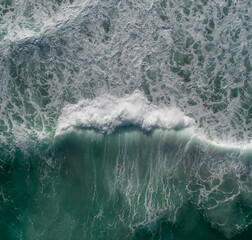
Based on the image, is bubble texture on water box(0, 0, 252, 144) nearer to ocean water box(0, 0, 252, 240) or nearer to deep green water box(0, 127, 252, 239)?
ocean water box(0, 0, 252, 240)

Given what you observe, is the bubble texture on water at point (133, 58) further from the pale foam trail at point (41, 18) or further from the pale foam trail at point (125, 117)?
the pale foam trail at point (125, 117)

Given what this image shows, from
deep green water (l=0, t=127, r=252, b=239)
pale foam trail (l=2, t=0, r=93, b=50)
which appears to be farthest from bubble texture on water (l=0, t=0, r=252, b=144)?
deep green water (l=0, t=127, r=252, b=239)

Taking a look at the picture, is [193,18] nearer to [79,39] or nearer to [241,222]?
[79,39]

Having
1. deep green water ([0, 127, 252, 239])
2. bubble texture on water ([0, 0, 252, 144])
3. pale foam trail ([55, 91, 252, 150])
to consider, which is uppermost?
bubble texture on water ([0, 0, 252, 144])

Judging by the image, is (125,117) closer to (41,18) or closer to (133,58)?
(133,58)

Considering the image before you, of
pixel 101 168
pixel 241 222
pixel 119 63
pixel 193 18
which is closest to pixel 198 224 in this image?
pixel 241 222
